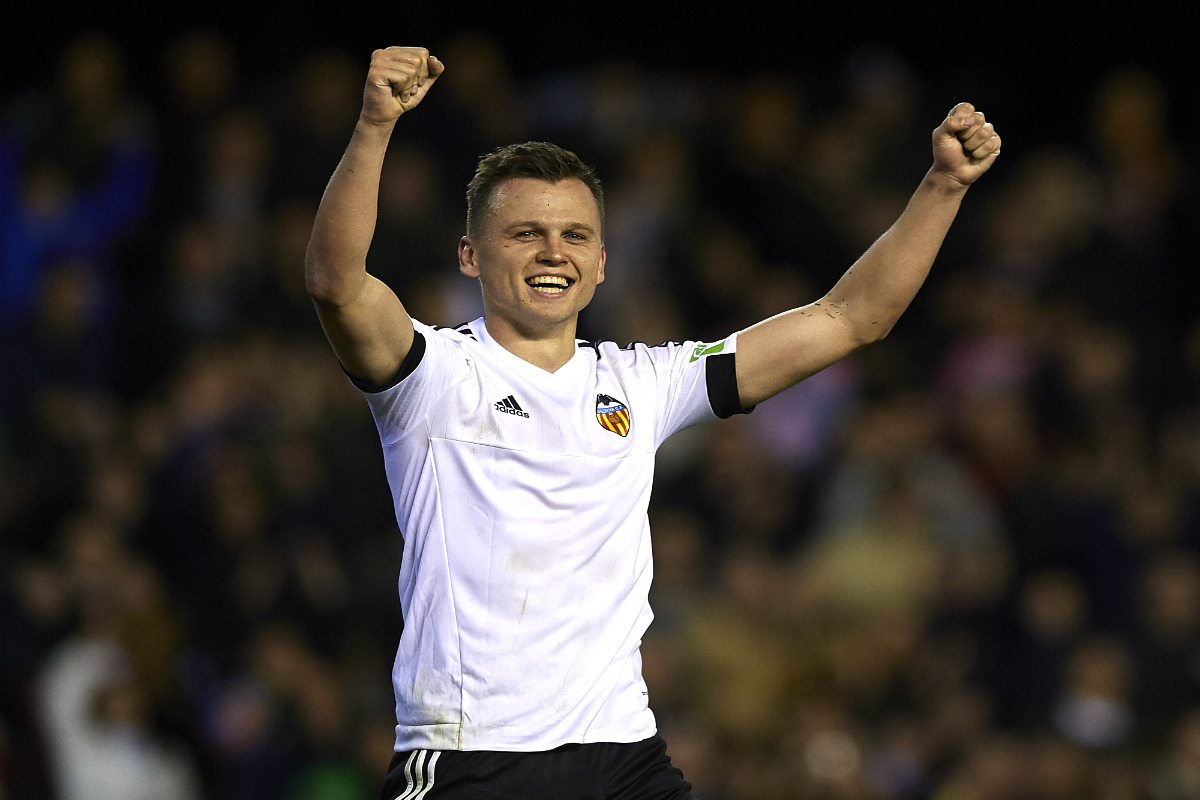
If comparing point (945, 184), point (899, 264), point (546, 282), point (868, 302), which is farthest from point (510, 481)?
point (945, 184)

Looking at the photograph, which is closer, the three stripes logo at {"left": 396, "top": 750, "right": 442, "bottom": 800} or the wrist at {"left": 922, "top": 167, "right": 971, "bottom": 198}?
the three stripes logo at {"left": 396, "top": 750, "right": 442, "bottom": 800}

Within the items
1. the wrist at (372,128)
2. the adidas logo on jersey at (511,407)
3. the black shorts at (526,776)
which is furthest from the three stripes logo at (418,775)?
the wrist at (372,128)

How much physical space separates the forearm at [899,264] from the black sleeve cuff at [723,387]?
0.33 metres

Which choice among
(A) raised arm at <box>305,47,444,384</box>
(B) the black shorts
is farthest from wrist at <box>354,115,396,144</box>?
(B) the black shorts

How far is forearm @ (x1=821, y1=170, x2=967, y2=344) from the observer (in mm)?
4480

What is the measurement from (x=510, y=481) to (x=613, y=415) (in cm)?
40

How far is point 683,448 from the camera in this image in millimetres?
10016

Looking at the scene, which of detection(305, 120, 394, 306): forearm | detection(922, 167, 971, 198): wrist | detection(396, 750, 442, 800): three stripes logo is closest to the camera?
detection(305, 120, 394, 306): forearm

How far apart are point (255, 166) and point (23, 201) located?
4.83 ft

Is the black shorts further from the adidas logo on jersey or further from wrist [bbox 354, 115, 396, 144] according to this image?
wrist [bbox 354, 115, 396, 144]

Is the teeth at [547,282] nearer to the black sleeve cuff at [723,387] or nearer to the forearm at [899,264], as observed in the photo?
the black sleeve cuff at [723,387]

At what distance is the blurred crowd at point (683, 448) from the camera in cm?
836

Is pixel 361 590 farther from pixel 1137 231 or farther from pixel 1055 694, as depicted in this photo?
pixel 1137 231

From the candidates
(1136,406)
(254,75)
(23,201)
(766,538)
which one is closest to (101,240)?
(23,201)
